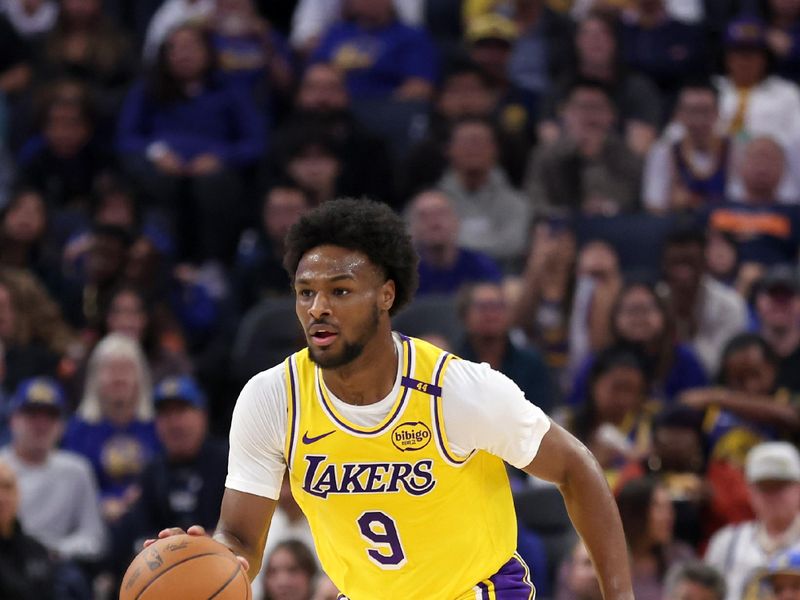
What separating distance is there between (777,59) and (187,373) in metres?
5.43

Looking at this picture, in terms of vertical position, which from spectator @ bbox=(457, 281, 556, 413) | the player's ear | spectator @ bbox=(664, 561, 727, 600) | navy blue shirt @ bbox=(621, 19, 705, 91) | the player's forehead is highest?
navy blue shirt @ bbox=(621, 19, 705, 91)

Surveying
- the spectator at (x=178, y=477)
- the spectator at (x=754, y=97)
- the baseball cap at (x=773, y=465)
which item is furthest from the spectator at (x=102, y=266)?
the baseball cap at (x=773, y=465)

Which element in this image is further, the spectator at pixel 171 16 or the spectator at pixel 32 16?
the spectator at pixel 32 16

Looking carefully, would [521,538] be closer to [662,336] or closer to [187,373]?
[662,336]

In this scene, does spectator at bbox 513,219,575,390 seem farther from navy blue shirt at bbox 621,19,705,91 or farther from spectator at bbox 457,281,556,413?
navy blue shirt at bbox 621,19,705,91

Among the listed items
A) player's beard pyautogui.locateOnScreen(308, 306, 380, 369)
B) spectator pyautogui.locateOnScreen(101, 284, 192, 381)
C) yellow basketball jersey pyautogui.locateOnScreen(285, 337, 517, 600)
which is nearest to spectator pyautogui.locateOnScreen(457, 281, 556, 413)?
spectator pyautogui.locateOnScreen(101, 284, 192, 381)

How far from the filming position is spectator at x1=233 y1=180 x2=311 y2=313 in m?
11.0

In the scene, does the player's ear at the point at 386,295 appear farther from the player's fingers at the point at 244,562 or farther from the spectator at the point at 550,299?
the spectator at the point at 550,299

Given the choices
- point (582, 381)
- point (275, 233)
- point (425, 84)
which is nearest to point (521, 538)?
point (582, 381)

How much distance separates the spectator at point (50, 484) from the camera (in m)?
9.41

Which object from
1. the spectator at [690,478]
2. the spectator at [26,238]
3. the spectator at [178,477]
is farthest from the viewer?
the spectator at [26,238]

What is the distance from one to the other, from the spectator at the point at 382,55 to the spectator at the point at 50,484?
4314 millimetres


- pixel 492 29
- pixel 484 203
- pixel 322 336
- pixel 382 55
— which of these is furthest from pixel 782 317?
pixel 322 336

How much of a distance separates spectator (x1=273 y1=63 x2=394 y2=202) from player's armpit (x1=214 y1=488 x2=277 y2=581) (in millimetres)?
6440
